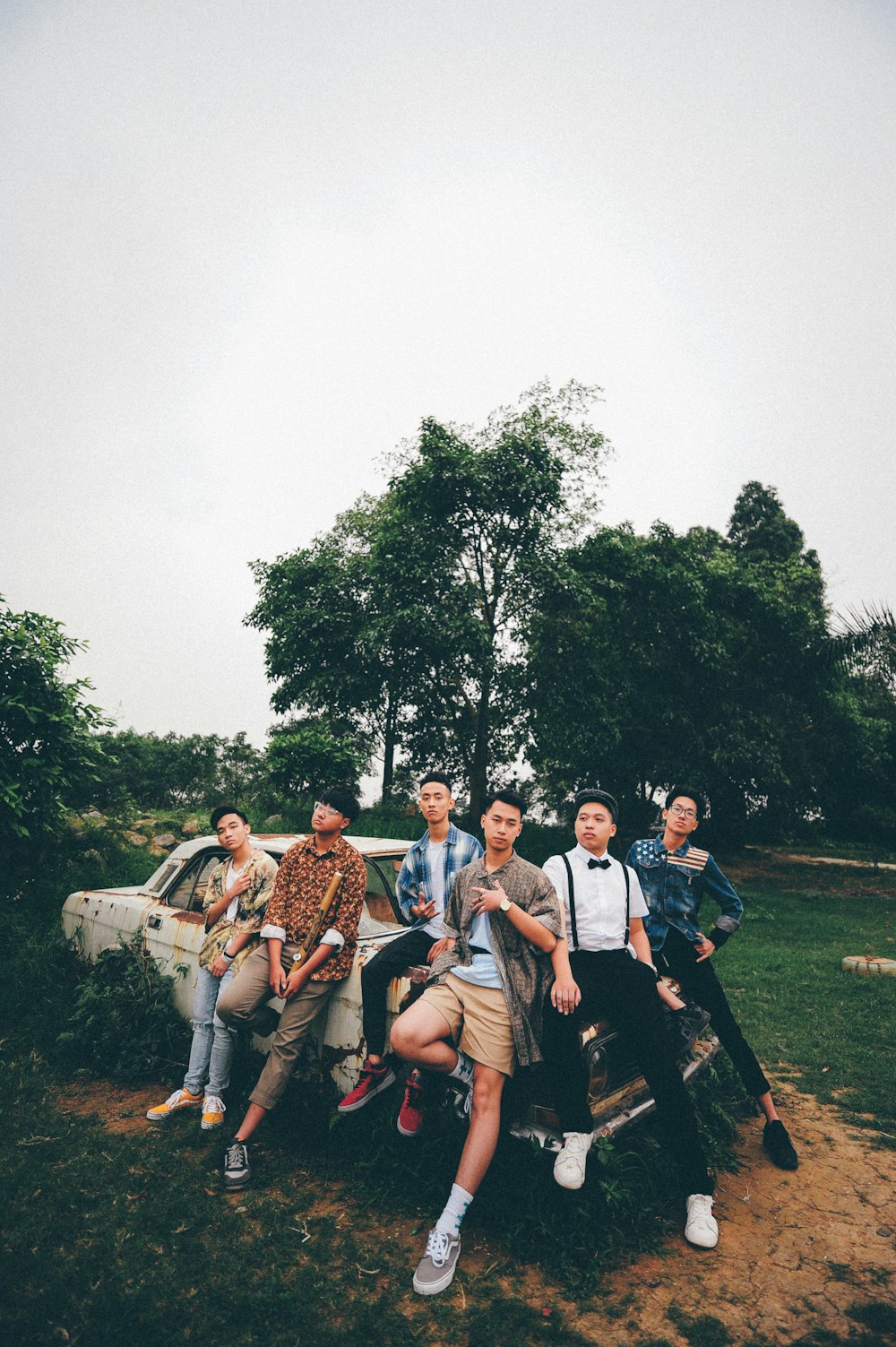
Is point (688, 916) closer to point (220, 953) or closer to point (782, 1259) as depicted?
point (782, 1259)

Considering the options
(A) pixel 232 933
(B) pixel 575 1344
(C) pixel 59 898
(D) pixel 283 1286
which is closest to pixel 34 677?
(C) pixel 59 898

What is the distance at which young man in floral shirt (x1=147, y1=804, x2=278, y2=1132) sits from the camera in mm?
4332

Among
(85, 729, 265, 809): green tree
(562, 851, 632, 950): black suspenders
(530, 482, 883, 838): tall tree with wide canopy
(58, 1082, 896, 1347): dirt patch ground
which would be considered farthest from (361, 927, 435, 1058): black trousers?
(85, 729, 265, 809): green tree

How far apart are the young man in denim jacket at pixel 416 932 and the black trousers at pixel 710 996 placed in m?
1.34

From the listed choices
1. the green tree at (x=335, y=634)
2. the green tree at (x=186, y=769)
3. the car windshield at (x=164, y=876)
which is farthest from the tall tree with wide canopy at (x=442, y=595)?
the car windshield at (x=164, y=876)

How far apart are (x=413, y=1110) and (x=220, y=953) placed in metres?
1.50

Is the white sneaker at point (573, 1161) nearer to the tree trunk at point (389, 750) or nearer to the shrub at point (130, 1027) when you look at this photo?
the shrub at point (130, 1027)

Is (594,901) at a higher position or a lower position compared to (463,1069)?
higher

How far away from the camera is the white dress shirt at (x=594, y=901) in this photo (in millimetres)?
3799

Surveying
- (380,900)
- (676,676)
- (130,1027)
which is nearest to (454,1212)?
(380,900)

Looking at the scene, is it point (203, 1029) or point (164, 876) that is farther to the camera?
point (164, 876)

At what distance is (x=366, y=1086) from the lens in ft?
12.6

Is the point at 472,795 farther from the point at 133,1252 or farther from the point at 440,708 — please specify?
the point at 133,1252

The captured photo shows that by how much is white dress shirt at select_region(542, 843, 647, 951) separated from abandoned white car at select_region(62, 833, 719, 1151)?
1.33 ft
